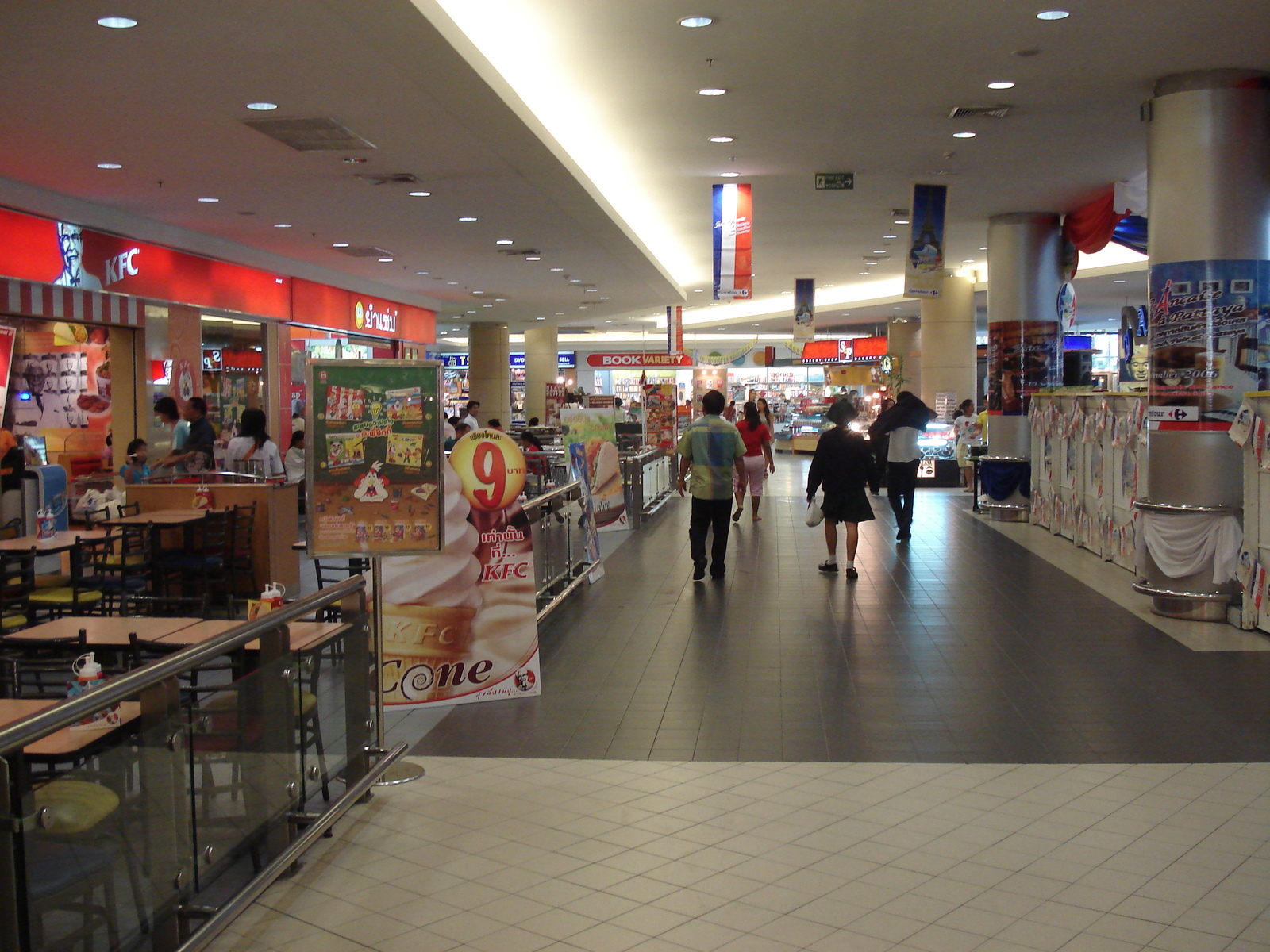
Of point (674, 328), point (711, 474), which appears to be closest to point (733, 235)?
point (711, 474)

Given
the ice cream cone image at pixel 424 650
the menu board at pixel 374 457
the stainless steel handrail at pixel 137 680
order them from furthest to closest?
the ice cream cone image at pixel 424 650, the menu board at pixel 374 457, the stainless steel handrail at pixel 137 680

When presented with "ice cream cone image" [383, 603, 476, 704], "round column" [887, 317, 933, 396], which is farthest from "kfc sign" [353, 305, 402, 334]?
"round column" [887, 317, 933, 396]

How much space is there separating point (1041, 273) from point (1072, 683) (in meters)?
9.36

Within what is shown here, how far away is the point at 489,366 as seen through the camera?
87.3ft

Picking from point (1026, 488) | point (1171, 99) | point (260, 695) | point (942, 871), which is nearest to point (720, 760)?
point (942, 871)

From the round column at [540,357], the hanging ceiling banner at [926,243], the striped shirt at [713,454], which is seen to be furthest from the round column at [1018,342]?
the round column at [540,357]

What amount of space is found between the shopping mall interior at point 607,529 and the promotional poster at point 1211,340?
26 millimetres

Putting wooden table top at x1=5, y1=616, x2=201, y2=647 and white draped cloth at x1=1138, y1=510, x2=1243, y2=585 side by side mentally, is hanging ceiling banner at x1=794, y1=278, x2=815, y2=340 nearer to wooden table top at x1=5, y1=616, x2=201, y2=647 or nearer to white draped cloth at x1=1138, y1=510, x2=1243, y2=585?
white draped cloth at x1=1138, y1=510, x2=1243, y2=585

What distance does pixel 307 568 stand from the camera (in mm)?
10367

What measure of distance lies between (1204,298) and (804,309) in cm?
1418

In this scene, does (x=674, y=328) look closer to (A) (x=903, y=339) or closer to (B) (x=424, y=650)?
(A) (x=903, y=339)

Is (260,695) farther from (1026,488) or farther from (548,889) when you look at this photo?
(1026,488)

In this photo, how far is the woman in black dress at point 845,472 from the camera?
9.29m

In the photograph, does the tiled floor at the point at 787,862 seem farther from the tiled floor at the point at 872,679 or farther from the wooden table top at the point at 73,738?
the wooden table top at the point at 73,738
